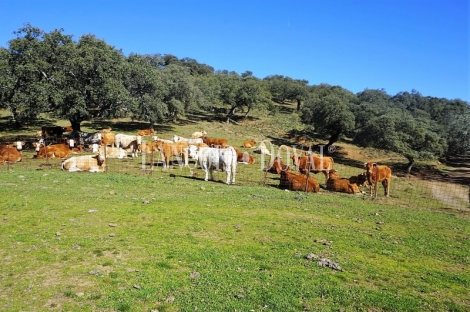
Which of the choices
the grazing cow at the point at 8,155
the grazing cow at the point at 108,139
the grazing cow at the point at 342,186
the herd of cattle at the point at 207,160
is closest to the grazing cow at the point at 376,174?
the herd of cattle at the point at 207,160

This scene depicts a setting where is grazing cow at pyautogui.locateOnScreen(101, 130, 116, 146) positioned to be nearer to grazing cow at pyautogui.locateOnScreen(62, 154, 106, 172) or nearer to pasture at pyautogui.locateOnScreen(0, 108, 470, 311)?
grazing cow at pyautogui.locateOnScreen(62, 154, 106, 172)

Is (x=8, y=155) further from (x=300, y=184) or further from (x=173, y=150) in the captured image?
(x=300, y=184)

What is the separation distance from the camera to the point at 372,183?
19312 millimetres

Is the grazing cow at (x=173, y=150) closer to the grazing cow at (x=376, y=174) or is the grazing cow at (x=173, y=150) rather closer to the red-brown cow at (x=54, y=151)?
the red-brown cow at (x=54, y=151)

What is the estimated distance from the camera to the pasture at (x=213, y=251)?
6.18 meters

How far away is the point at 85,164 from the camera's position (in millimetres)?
18562

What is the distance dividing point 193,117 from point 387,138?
3222 cm

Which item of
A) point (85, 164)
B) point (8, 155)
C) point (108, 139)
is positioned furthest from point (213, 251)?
point (108, 139)

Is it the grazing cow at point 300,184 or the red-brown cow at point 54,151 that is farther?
the red-brown cow at point 54,151

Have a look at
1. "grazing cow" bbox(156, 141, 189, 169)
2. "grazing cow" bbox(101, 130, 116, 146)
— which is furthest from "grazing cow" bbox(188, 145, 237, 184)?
"grazing cow" bbox(101, 130, 116, 146)

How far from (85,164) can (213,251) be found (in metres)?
13.1

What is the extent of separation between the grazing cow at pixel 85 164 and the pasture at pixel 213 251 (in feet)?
11.4

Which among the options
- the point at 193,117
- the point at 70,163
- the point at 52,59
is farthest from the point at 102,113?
the point at 193,117

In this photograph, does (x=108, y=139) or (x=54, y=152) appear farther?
(x=108, y=139)
